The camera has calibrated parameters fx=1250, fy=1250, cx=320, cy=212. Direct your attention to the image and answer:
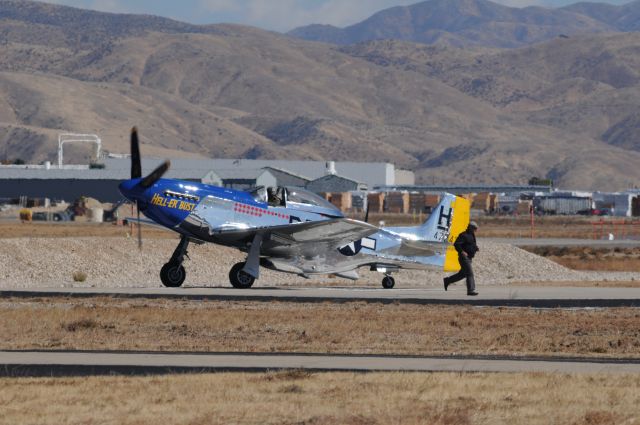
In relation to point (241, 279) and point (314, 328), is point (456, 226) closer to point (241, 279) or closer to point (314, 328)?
point (241, 279)

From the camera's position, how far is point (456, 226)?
35688mm

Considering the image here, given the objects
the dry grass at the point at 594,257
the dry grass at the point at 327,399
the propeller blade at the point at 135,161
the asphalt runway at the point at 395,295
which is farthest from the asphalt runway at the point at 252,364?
the dry grass at the point at 594,257

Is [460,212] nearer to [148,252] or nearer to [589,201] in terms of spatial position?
[148,252]

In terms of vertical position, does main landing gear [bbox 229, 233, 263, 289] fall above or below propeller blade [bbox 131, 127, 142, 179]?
below

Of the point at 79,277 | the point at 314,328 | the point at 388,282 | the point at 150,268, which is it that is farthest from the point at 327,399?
the point at 150,268

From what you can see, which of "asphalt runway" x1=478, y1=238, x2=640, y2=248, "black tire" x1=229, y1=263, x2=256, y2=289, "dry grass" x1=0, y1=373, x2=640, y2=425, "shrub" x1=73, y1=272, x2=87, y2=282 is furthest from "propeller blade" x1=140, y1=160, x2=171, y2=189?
"asphalt runway" x1=478, y1=238, x2=640, y2=248

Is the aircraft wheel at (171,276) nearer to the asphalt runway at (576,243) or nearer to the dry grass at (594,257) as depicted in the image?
the dry grass at (594,257)

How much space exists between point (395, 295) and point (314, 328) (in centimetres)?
840

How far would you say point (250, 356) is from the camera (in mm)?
18734

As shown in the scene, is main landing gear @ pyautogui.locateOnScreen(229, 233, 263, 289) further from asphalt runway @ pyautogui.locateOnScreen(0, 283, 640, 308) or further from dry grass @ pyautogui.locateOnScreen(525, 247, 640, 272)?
dry grass @ pyautogui.locateOnScreen(525, 247, 640, 272)

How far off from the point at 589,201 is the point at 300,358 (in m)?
125

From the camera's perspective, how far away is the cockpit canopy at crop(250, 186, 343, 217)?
32688 millimetres

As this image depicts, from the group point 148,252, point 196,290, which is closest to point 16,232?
point 148,252

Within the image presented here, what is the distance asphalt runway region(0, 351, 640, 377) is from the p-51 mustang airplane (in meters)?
12.7
